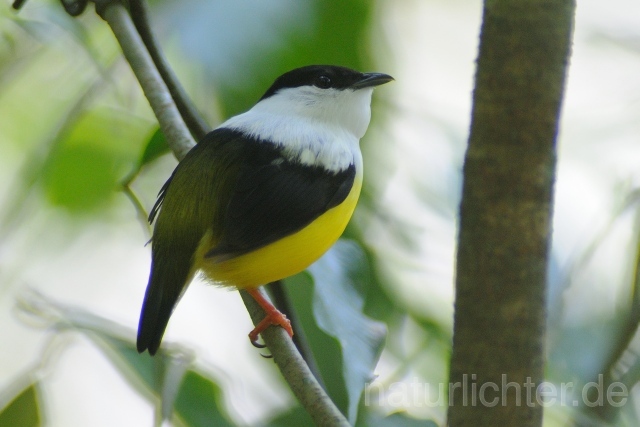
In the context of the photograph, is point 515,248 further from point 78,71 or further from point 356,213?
point 78,71

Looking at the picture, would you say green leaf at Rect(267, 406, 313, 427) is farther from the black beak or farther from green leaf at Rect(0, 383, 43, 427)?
the black beak

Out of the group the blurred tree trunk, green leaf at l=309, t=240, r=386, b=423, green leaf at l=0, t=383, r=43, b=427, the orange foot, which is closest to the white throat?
green leaf at l=309, t=240, r=386, b=423

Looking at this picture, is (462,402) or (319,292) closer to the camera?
(462,402)

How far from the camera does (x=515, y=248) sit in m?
1.02

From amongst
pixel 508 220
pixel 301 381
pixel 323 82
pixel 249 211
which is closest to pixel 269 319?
pixel 249 211

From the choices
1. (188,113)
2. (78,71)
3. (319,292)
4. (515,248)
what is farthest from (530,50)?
(78,71)

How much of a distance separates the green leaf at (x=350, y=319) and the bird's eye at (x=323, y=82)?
646mm

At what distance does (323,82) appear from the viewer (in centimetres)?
236

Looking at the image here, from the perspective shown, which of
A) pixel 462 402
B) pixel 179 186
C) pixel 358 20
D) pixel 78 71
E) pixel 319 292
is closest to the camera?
pixel 462 402

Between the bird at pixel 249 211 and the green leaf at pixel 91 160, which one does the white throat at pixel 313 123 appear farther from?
the green leaf at pixel 91 160

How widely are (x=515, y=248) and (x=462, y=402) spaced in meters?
0.21

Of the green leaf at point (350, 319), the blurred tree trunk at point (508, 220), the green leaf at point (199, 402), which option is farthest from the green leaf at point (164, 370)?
the blurred tree trunk at point (508, 220)

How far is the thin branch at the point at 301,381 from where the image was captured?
1.39 metres

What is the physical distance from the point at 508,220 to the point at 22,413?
1.25m
